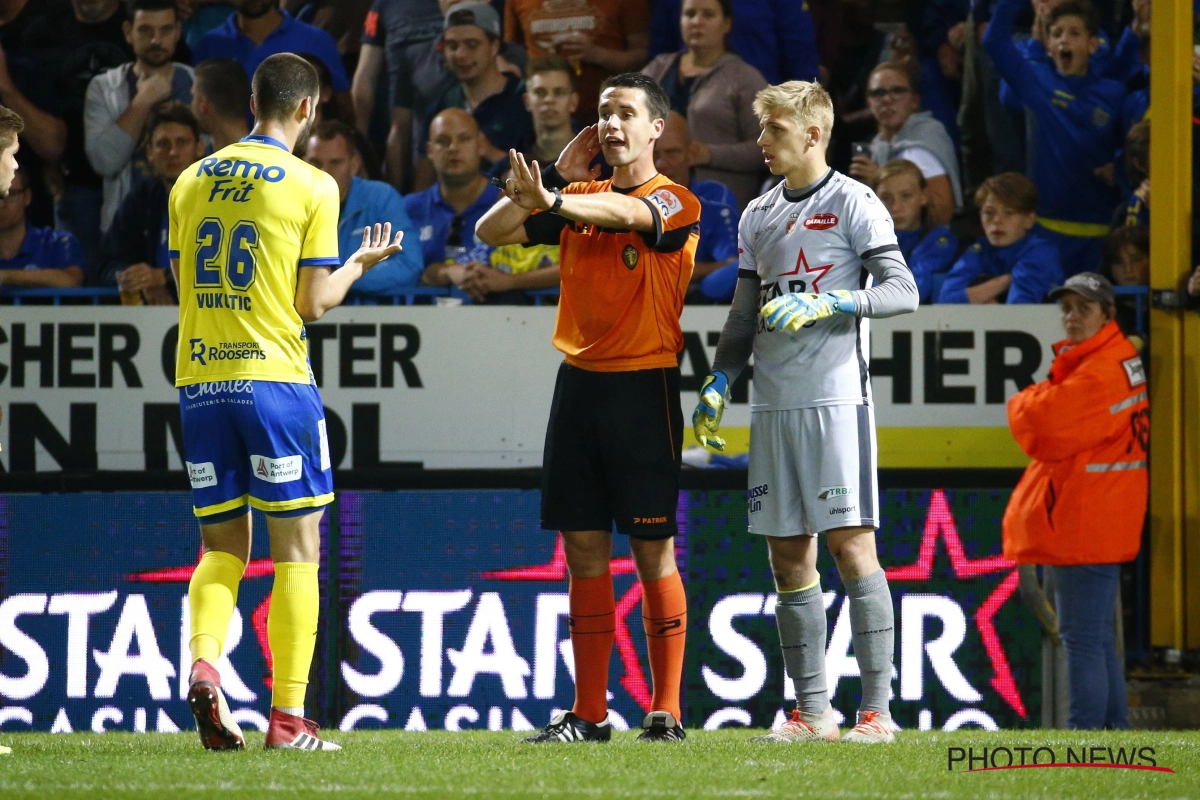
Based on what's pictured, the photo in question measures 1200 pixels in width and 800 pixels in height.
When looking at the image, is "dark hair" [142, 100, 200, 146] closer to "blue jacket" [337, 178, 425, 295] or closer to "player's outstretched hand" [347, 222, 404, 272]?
"blue jacket" [337, 178, 425, 295]

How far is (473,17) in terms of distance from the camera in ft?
25.9

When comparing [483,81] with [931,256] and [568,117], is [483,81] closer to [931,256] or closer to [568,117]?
[568,117]

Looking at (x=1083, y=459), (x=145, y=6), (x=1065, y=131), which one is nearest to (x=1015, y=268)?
(x=1065, y=131)

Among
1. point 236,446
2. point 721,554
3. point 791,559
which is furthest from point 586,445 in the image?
point 721,554

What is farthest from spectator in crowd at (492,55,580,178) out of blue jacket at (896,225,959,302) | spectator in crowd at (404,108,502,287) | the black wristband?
the black wristband

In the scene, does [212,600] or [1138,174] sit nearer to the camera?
[212,600]

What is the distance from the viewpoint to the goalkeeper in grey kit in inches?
170

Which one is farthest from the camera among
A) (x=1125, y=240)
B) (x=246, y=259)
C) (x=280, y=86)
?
(x=1125, y=240)

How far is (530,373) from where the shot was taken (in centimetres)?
713

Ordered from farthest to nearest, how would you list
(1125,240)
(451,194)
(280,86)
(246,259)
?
1. (451,194)
2. (1125,240)
3. (280,86)
4. (246,259)

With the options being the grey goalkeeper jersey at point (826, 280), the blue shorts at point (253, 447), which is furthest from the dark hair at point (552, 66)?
the blue shorts at point (253, 447)

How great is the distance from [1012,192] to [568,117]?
8.03ft

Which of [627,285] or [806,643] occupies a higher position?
[627,285]
